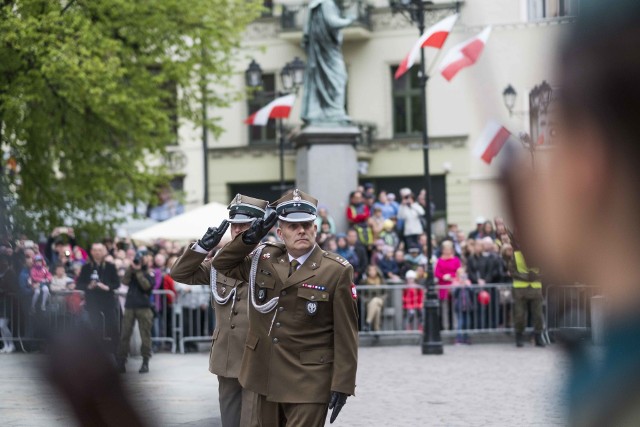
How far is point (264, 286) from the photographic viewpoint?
584 cm

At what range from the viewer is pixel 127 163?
26.3m

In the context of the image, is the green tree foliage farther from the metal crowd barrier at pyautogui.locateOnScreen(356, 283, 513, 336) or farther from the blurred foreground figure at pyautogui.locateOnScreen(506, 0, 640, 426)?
the blurred foreground figure at pyautogui.locateOnScreen(506, 0, 640, 426)

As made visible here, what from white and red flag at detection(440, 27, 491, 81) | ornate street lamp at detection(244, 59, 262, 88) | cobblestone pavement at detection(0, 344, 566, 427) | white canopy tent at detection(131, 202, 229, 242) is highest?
ornate street lamp at detection(244, 59, 262, 88)

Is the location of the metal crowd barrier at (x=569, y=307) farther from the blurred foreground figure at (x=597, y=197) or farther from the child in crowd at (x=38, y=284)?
the child in crowd at (x=38, y=284)

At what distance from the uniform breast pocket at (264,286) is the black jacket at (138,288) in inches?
473

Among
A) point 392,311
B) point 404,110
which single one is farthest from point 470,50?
point 404,110

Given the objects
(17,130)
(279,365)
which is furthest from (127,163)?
(279,365)

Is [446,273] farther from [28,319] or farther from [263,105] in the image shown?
[263,105]

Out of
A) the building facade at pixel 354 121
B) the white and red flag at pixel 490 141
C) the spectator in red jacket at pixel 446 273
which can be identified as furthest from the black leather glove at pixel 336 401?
the building facade at pixel 354 121

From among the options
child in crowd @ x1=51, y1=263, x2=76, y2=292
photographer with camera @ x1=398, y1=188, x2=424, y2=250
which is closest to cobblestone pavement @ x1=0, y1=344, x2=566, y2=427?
child in crowd @ x1=51, y1=263, x2=76, y2=292

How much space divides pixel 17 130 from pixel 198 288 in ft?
21.5

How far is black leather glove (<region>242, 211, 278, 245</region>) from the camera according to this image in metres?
4.58

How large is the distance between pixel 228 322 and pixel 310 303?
212 cm

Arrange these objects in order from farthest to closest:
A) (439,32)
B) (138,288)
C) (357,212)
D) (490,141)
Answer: (357,212) < (138,288) < (439,32) < (490,141)
